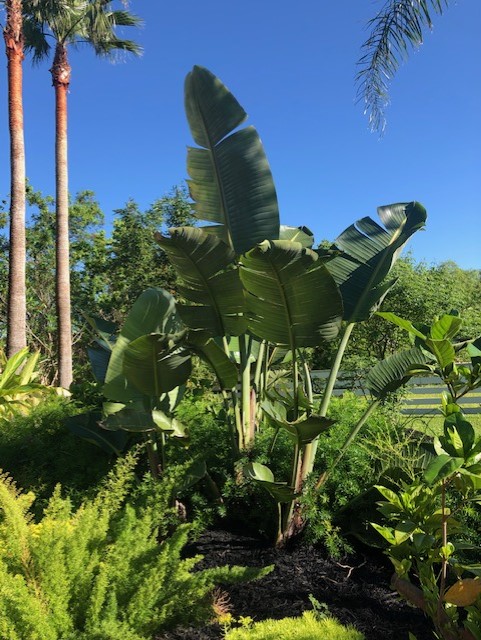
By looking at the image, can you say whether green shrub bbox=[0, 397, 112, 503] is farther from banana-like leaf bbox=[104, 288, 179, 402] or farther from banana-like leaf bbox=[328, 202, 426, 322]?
banana-like leaf bbox=[328, 202, 426, 322]

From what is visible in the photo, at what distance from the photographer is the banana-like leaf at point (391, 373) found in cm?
386

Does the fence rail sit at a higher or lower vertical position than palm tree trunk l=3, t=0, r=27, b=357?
lower

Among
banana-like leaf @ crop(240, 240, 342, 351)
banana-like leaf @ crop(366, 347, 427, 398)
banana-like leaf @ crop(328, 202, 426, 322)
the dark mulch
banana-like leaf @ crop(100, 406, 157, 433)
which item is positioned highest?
banana-like leaf @ crop(328, 202, 426, 322)

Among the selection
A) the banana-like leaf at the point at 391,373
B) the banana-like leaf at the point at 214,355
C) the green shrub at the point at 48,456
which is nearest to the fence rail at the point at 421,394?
the banana-like leaf at the point at 391,373

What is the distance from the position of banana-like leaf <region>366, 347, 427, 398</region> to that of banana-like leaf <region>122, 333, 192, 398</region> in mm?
1433

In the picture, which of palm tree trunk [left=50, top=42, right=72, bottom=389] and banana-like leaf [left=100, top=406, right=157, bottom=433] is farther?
palm tree trunk [left=50, top=42, right=72, bottom=389]

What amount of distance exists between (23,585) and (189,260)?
201cm

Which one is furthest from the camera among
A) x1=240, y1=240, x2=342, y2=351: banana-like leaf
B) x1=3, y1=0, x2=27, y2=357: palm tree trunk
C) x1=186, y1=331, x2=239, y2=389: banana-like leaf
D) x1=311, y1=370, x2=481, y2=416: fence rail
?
x1=3, y1=0, x2=27, y2=357: palm tree trunk

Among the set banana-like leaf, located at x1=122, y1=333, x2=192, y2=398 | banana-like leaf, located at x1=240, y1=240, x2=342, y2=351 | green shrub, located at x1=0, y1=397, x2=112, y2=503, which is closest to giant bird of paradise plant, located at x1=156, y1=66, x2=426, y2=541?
banana-like leaf, located at x1=240, y1=240, x2=342, y2=351

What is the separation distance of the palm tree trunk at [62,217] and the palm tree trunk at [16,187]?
1.33 metres

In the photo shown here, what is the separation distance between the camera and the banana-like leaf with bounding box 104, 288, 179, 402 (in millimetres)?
3736

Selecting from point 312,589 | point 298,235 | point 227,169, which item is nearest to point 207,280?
point 227,169

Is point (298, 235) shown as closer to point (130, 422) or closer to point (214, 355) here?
point (214, 355)

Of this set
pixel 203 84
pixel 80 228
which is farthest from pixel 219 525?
pixel 80 228
